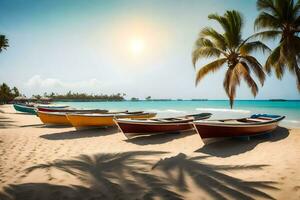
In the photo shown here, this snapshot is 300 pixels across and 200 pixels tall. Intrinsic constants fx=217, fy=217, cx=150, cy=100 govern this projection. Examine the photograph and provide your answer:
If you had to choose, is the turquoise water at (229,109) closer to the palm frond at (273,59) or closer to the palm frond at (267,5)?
the palm frond at (273,59)

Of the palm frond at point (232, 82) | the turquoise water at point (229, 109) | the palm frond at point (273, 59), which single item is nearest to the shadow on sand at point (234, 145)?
the palm frond at point (232, 82)

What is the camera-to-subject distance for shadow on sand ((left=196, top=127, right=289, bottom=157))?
742 cm

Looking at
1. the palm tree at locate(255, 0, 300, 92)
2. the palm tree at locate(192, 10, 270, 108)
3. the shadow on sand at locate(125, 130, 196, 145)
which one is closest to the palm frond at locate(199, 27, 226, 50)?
the palm tree at locate(192, 10, 270, 108)

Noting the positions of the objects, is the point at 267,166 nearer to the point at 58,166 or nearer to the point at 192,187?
the point at 192,187

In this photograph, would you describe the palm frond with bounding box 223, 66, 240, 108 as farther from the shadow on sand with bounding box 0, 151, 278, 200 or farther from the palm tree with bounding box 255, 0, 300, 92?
the shadow on sand with bounding box 0, 151, 278, 200

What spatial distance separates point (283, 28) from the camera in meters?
11.0

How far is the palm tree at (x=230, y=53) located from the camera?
13.1m

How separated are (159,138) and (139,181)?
579 centimetres

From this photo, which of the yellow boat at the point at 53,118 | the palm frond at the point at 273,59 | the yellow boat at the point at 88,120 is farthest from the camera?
the yellow boat at the point at 53,118

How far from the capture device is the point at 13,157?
21.4 ft

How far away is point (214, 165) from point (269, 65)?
27.4ft

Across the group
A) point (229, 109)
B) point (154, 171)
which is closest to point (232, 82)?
point (154, 171)

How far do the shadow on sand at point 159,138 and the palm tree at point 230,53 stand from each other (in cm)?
429

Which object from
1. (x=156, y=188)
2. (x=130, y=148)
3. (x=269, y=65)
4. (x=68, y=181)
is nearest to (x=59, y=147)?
(x=130, y=148)
